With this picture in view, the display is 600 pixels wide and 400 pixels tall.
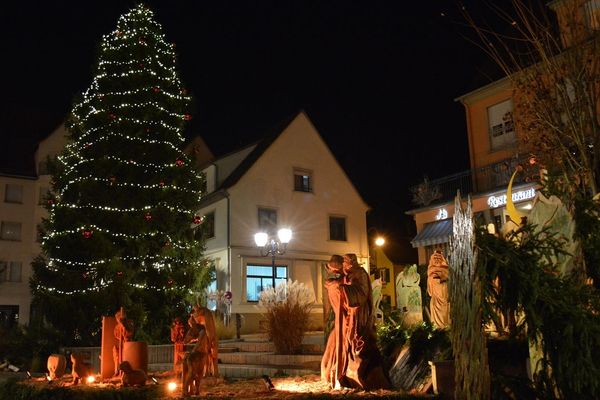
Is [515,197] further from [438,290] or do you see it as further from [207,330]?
[207,330]

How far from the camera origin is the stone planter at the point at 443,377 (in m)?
8.09

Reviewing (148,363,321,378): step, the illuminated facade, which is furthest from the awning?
(148,363,321,378): step

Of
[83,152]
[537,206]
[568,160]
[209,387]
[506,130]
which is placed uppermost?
[506,130]

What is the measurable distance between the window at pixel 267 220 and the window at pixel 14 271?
57.8 ft

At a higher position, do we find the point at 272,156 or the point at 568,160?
the point at 272,156

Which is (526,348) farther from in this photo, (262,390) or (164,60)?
(164,60)

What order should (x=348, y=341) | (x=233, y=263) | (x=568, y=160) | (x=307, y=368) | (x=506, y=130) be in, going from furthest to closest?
(x=233, y=263) → (x=506, y=130) → (x=307, y=368) → (x=568, y=160) → (x=348, y=341)

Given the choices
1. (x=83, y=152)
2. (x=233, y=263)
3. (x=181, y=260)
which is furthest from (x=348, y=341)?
(x=233, y=263)

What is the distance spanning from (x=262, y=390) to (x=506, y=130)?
678 inches

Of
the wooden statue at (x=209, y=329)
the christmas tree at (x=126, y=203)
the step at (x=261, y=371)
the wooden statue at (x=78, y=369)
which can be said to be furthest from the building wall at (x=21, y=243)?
the wooden statue at (x=209, y=329)

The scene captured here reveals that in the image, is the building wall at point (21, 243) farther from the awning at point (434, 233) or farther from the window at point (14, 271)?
the awning at point (434, 233)

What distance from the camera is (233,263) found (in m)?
28.2

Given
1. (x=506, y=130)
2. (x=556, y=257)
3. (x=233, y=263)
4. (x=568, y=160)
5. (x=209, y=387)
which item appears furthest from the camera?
(x=233, y=263)

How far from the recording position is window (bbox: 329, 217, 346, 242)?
3216 centimetres
